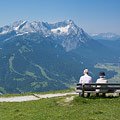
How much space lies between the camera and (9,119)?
50.7ft

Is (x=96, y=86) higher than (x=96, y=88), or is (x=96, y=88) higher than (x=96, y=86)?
(x=96, y=86)

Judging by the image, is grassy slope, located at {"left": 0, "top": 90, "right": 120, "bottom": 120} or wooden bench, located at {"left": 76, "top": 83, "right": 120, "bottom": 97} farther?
wooden bench, located at {"left": 76, "top": 83, "right": 120, "bottom": 97}

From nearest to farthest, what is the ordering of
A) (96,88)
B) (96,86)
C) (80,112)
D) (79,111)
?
(80,112), (79,111), (96,88), (96,86)

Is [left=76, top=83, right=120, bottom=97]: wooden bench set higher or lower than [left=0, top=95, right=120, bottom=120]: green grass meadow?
higher

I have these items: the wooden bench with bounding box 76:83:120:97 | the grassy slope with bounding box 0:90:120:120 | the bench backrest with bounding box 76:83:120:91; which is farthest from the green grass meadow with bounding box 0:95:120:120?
the bench backrest with bounding box 76:83:120:91

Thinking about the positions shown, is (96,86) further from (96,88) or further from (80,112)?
(80,112)

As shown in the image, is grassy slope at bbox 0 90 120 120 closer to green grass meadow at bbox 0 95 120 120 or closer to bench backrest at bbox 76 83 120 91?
green grass meadow at bbox 0 95 120 120

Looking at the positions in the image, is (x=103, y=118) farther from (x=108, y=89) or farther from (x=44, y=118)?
(x=108, y=89)

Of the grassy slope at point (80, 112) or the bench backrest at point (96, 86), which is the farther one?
the bench backrest at point (96, 86)

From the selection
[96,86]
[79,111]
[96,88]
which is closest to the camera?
[79,111]

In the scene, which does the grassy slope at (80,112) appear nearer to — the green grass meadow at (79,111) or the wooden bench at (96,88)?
the green grass meadow at (79,111)

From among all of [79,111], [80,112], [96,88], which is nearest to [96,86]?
[96,88]

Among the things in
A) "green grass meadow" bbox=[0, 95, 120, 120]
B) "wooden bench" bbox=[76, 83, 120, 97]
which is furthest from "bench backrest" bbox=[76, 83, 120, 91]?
"green grass meadow" bbox=[0, 95, 120, 120]

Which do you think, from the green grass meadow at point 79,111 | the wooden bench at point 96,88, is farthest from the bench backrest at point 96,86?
the green grass meadow at point 79,111
